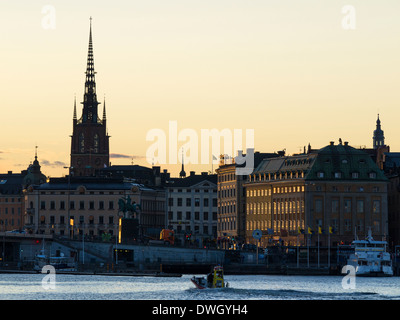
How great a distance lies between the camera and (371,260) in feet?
526

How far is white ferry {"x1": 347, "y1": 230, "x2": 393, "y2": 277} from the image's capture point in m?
159

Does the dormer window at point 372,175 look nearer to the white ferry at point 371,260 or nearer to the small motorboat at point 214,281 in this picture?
the white ferry at point 371,260

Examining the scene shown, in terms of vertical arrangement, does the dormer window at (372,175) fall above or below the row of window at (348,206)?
above

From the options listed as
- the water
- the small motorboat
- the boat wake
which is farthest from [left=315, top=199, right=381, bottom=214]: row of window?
the boat wake

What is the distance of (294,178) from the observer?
197 metres

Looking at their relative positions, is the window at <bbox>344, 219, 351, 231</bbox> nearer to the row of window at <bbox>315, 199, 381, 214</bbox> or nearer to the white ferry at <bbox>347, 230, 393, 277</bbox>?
the row of window at <bbox>315, 199, 381, 214</bbox>

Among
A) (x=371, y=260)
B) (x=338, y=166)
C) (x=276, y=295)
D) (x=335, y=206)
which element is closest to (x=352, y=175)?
(x=338, y=166)

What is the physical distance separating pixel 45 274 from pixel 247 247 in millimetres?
38442

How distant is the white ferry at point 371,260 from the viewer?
159 metres

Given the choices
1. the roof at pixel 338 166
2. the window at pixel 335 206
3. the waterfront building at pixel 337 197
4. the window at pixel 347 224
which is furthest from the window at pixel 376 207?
the window at pixel 335 206
